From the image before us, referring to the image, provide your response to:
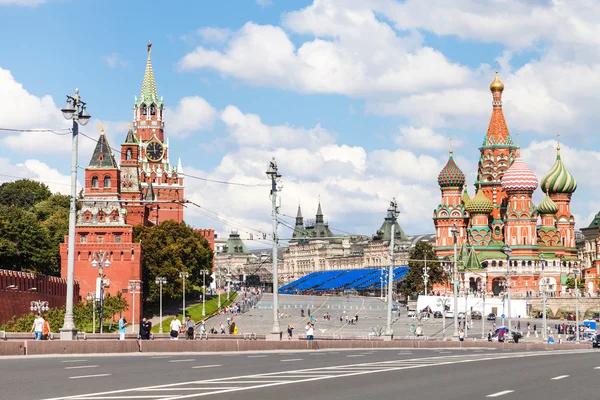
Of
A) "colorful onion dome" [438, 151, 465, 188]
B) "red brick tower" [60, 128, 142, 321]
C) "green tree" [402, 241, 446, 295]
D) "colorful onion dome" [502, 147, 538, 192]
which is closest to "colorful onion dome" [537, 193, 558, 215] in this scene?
"colorful onion dome" [502, 147, 538, 192]

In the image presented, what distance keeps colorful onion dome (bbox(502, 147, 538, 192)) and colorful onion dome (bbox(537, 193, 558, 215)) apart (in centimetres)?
445

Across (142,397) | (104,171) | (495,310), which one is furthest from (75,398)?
(495,310)

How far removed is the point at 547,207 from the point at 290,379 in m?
164

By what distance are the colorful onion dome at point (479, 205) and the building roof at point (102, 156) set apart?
218ft

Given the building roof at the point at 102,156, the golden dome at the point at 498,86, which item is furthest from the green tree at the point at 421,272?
the building roof at the point at 102,156

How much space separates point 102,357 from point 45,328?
11.0 metres

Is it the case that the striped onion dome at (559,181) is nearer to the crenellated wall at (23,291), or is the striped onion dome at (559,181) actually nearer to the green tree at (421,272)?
the green tree at (421,272)

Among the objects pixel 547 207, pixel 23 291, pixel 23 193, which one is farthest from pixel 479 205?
pixel 23 291

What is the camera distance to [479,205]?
608 ft

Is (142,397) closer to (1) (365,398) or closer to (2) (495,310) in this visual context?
(1) (365,398)

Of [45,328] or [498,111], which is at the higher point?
[498,111]

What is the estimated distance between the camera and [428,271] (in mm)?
177000

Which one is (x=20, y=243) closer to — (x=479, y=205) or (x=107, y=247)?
(x=107, y=247)

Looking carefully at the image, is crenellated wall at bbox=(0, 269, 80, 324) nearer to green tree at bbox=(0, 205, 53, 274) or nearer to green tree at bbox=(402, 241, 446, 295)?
green tree at bbox=(0, 205, 53, 274)
